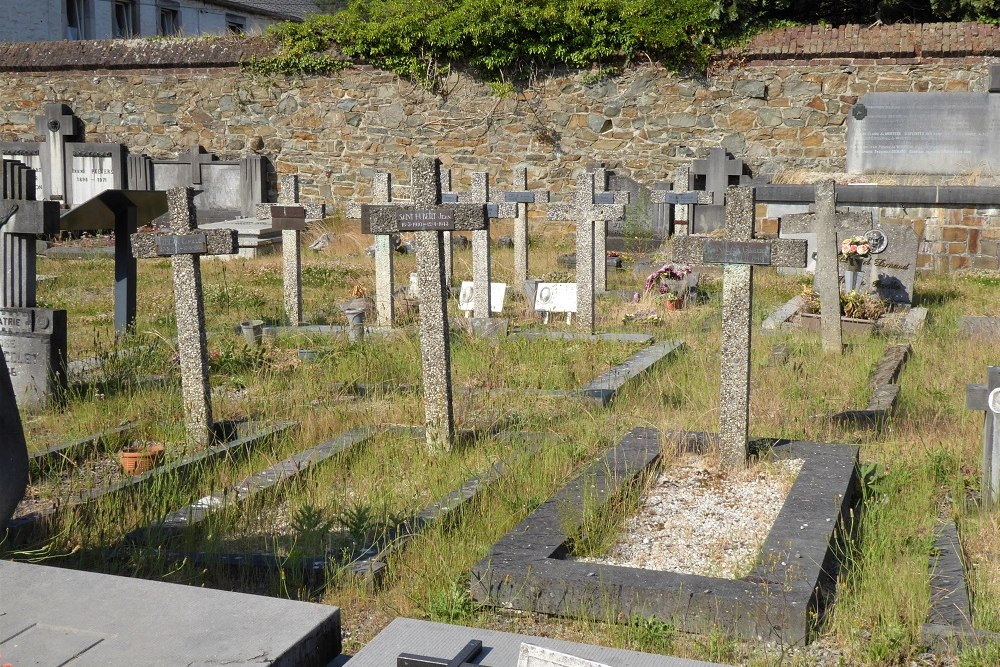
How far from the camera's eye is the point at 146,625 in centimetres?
280

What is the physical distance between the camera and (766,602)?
12.0ft

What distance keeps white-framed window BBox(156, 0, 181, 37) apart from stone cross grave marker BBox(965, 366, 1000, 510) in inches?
1003

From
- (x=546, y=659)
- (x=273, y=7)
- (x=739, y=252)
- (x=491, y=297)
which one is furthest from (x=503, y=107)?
(x=546, y=659)

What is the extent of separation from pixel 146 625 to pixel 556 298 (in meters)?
7.08

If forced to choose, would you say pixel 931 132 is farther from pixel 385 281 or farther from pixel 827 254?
pixel 385 281

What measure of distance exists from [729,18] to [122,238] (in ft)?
35.0

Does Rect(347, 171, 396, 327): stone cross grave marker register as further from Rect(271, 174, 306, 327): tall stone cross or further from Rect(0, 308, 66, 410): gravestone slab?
Rect(0, 308, 66, 410): gravestone slab

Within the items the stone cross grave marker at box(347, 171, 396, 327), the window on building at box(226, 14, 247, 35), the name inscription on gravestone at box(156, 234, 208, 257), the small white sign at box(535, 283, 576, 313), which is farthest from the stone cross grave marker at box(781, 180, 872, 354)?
the window on building at box(226, 14, 247, 35)

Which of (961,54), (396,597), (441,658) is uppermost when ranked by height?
(961,54)

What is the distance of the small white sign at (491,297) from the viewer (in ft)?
32.6

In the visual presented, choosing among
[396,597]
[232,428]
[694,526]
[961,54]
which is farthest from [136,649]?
[961,54]

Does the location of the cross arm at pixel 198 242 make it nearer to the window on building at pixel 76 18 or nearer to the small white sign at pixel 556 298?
the small white sign at pixel 556 298

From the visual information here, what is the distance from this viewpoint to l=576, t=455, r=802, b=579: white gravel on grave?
4316 millimetres

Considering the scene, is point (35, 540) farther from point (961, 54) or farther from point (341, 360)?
point (961, 54)
